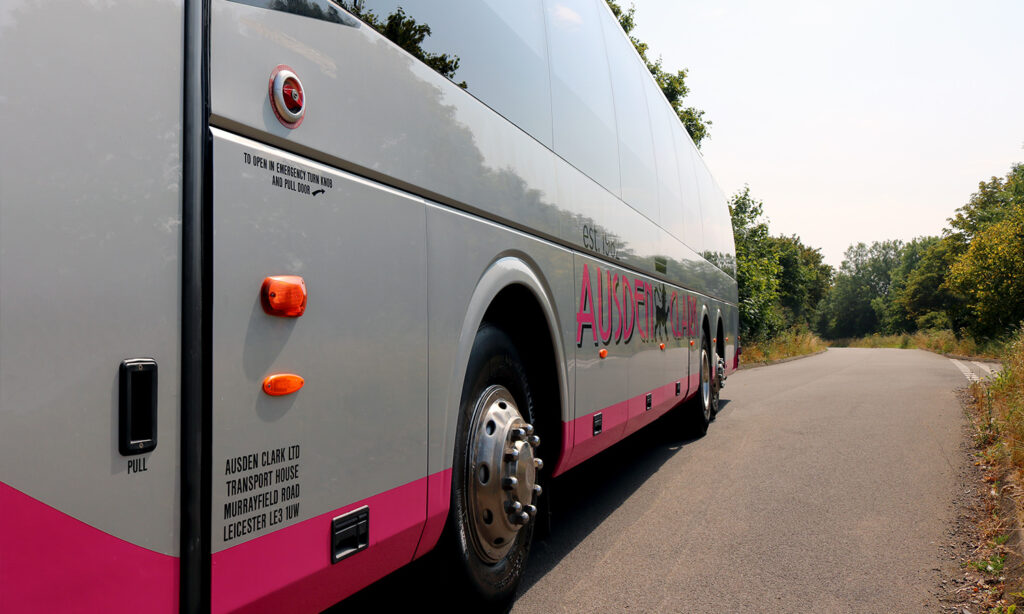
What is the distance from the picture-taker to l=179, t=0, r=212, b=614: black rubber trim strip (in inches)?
60.7

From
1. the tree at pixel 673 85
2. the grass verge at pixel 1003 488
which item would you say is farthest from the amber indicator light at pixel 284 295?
the tree at pixel 673 85

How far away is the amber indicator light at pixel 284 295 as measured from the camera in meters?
1.74

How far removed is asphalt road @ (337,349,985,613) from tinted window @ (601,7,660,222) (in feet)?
7.35

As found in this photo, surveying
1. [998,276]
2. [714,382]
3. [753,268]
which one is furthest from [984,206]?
[714,382]

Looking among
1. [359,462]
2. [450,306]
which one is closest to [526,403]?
[450,306]

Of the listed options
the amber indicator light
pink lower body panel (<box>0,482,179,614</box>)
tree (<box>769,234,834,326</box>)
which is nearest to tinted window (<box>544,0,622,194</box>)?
the amber indicator light

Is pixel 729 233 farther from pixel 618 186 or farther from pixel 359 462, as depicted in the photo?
pixel 359 462

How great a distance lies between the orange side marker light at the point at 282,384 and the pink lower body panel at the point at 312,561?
1.10ft

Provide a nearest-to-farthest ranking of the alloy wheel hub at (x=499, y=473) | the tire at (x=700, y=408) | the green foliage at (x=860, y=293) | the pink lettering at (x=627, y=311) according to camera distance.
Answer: the alloy wheel hub at (x=499, y=473), the pink lettering at (x=627, y=311), the tire at (x=700, y=408), the green foliage at (x=860, y=293)

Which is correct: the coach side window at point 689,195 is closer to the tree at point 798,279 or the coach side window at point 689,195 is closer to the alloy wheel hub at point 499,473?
the alloy wheel hub at point 499,473

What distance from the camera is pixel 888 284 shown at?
11875 centimetres

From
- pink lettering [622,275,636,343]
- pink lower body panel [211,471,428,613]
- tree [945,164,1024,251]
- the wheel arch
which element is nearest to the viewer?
pink lower body panel [211,471,428,613]

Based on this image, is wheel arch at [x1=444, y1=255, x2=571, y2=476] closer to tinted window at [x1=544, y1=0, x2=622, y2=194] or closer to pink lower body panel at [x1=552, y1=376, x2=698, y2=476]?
pink lower body panel at [x1=552, y1=376, x2=698, y2=476]

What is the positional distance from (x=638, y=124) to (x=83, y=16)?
510cm
